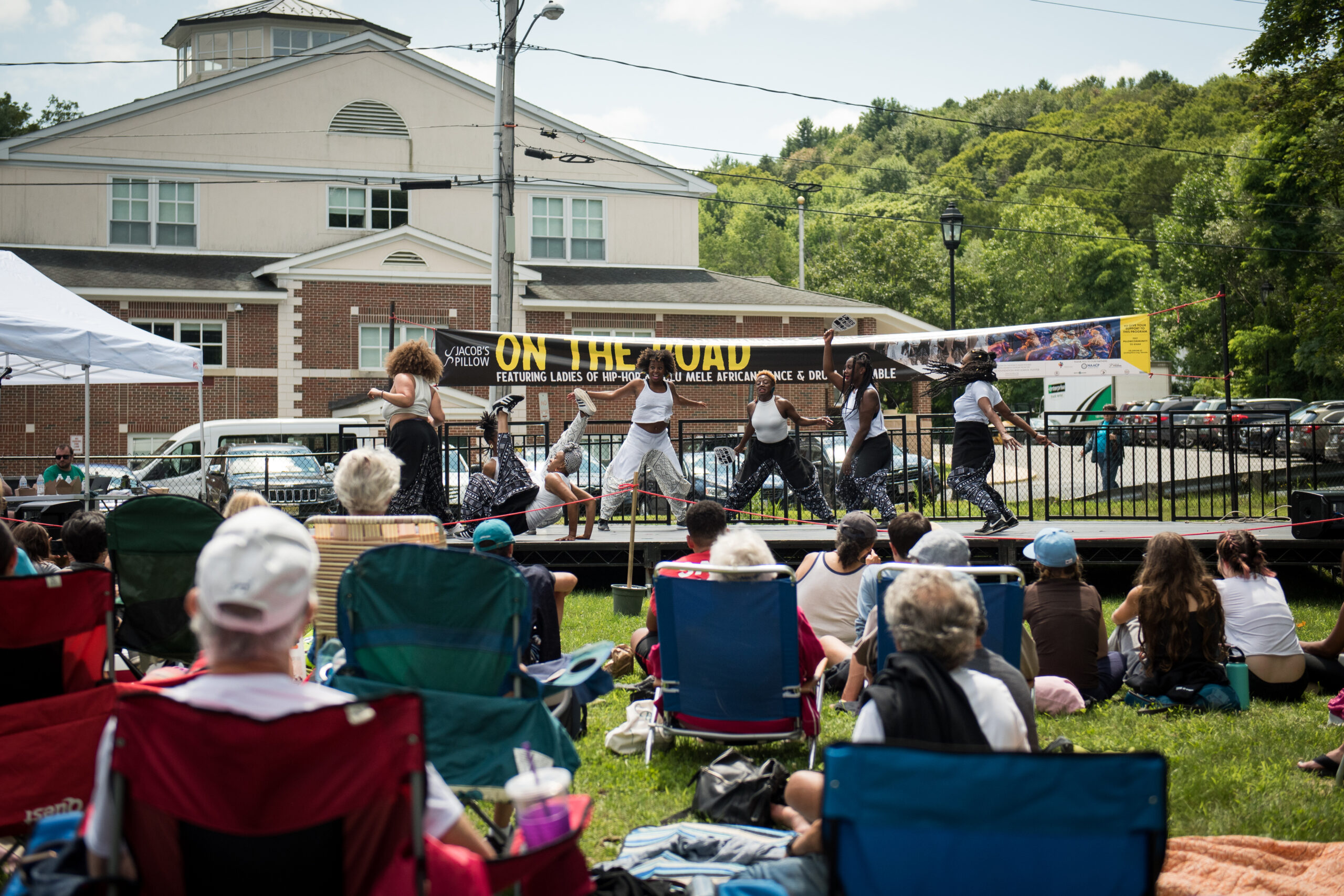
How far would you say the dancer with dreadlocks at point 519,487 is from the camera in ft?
37.1

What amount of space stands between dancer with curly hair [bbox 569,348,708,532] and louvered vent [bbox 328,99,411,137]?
2240cm

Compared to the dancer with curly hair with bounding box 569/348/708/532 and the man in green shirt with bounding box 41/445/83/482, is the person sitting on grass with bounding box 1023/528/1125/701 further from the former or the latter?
the man in green shirt with bounding box 41/445/83/482

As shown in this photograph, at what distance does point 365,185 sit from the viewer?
31.1 metres

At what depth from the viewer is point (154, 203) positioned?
29.8 meters

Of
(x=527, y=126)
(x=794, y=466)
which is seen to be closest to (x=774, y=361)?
(x=794, y=466)

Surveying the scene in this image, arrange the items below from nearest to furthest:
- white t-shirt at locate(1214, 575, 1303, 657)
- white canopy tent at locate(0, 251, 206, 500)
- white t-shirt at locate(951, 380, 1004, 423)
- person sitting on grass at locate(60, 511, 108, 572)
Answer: person sitting on grass at locate(60, 511, 108, 572) → white t-shirt at locate(1214, 575, 1303, 657) → white canopy tent at locate(0, 251, 206, 500) → white t-shirt at locate(951, 380, 1004, 423)

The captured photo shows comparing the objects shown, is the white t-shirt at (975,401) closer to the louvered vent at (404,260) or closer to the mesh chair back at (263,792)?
the mesh chair back at (263,792)

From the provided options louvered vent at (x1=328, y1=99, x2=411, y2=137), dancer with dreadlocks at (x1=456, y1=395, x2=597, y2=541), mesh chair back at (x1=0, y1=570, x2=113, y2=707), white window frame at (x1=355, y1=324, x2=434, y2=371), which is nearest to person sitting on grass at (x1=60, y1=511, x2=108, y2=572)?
mesh chair back at (x1=0, y1=570, x2=113, y2=707)

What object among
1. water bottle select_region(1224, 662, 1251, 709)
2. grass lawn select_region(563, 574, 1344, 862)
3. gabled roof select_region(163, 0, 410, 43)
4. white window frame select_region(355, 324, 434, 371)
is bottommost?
grass lawn select_region(563, 574, 1344, 862)

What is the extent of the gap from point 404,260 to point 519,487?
65.6ft

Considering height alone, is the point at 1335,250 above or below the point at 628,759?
above

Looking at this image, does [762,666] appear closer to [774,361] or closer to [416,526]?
[416,526]

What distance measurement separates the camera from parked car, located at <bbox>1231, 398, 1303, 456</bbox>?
13242mm

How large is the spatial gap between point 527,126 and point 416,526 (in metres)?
27.4
